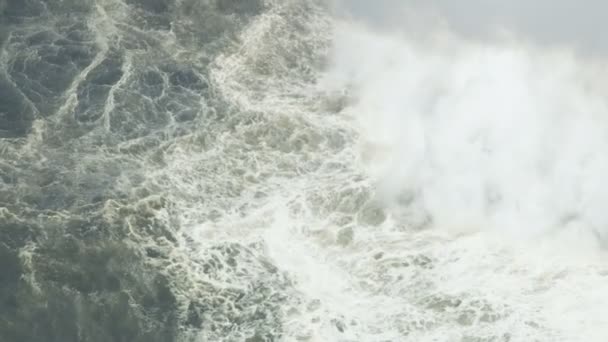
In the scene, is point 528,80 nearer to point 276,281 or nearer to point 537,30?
point 537,30

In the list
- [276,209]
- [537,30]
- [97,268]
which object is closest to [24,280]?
[97,268]

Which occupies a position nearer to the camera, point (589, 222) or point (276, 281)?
point (276, 281)

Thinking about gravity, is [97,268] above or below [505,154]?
below

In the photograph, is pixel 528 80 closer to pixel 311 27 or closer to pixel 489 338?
pixel 311 27

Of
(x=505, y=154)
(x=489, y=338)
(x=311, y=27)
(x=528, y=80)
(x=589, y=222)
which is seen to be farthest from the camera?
(x=311, y=27)

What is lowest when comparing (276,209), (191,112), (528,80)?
(276,209)

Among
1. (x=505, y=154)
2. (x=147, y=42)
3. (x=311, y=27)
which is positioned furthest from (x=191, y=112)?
(x=505, y=154)

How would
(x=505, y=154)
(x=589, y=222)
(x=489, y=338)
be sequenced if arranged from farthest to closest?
1. (x=505, y=154)
2. (x=589, y=222)
3. (x=489, y=338)
